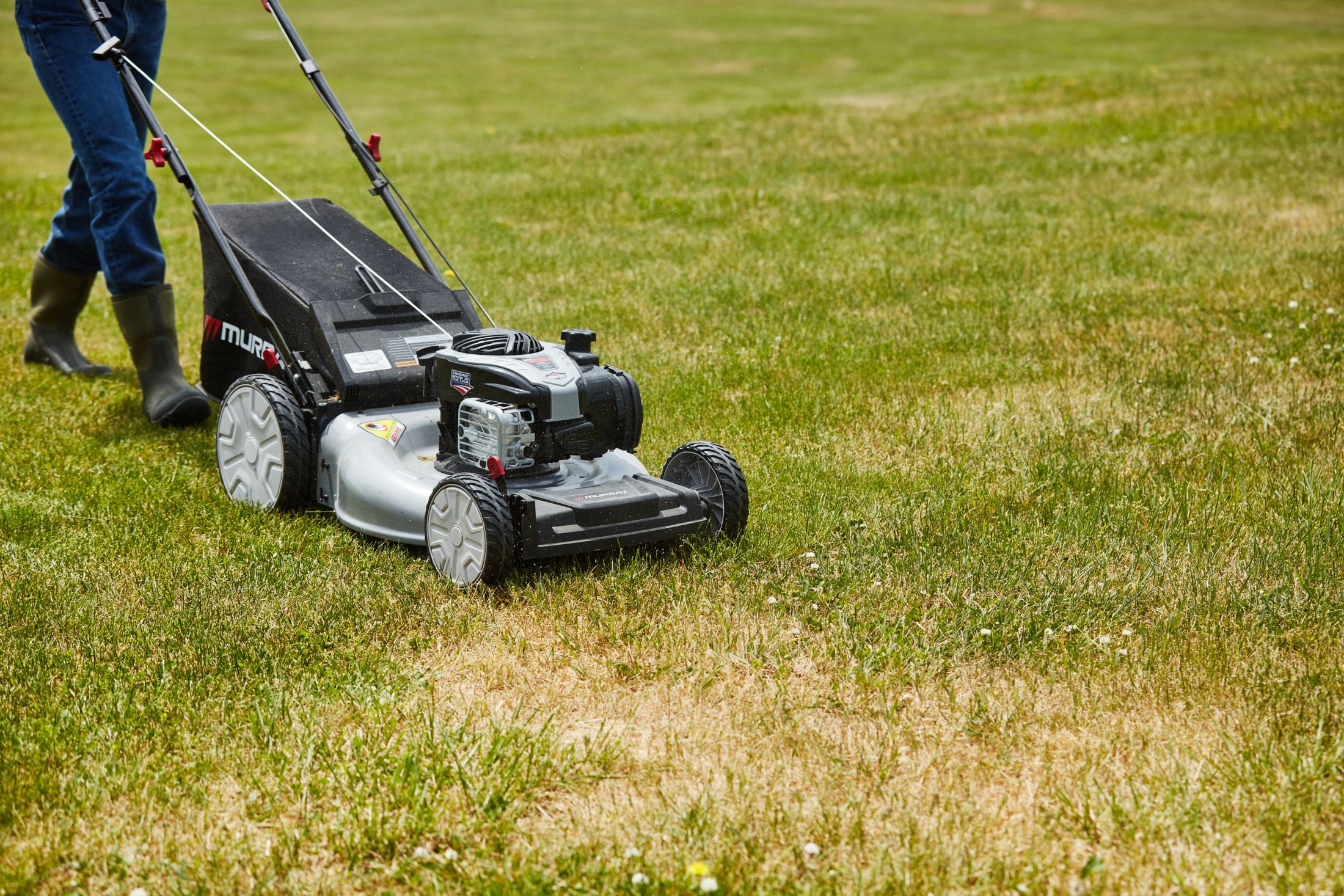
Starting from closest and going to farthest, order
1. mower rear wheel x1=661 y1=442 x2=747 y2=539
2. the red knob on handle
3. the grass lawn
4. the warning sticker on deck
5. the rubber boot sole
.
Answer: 1. the grass lawn
2. mower rear wheel x1=661 y1=442 x2=747 y2=539
3. the warning sticker on deck
4. the red knob on handle
5. the rubber boot sole

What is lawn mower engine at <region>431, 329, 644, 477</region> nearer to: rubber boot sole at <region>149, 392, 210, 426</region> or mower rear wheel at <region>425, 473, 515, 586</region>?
mower rear wheel at <region>425, 473, 515, 586</region>

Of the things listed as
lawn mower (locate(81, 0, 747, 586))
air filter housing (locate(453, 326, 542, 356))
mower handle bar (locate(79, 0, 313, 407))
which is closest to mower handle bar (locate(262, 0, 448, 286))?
lawn mower (locate(81, 0, 747, 586))

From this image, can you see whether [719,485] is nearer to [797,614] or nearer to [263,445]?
[797,614]

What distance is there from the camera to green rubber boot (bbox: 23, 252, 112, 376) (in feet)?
18.9

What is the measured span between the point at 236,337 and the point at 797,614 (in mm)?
2318

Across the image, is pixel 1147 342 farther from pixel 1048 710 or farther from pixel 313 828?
pixel 313 828

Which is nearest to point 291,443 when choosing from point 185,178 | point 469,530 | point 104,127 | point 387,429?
point 387,429

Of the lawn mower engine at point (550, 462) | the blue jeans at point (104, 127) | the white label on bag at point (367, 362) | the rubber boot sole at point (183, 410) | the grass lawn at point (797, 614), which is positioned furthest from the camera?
the rubber boot sole at point (183, 410)

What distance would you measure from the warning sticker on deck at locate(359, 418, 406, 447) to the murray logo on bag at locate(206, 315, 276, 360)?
493mm

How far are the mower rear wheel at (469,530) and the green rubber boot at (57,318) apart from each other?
287 cm

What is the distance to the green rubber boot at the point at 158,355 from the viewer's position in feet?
16.8

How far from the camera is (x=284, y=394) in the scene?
4145 millimetres

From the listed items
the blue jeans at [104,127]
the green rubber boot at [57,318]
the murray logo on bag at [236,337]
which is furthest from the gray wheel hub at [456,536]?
the green rubber boot at [57,318]

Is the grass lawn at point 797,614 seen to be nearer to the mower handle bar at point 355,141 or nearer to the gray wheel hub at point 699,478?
the gray wheel hub at point 699,478
